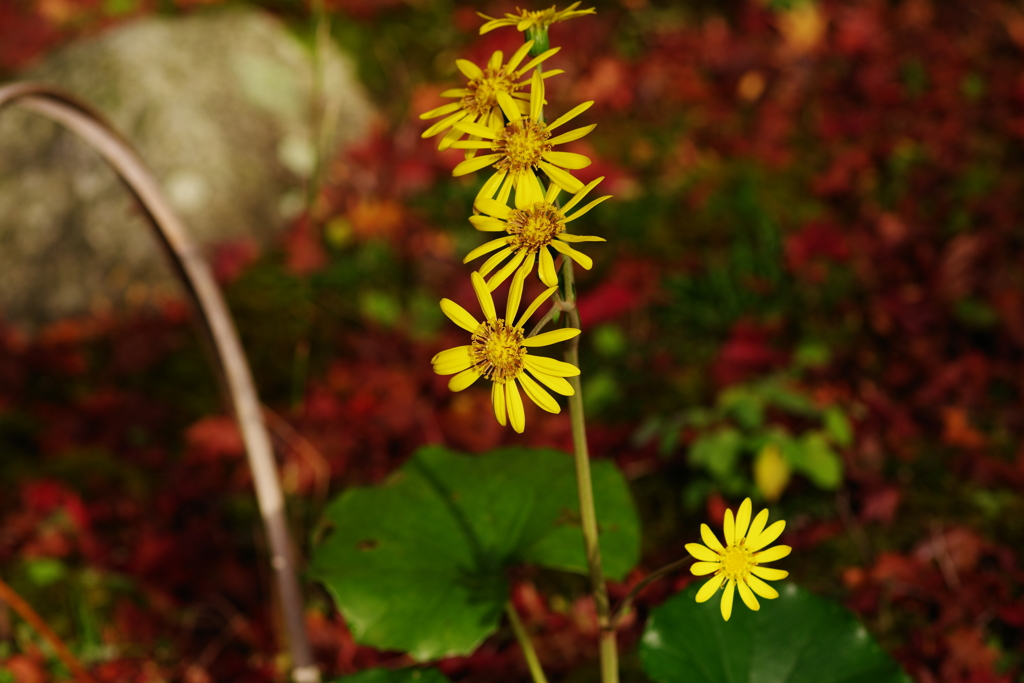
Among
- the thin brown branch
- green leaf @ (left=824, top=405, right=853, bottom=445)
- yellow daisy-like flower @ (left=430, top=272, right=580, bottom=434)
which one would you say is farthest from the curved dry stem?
green leaf @ (left=824, top=405, right=853, bottom=445)

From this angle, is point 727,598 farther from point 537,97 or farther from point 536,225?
point 537,97

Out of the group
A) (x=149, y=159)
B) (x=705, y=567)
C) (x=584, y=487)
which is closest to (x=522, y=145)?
(x=584, y=487)

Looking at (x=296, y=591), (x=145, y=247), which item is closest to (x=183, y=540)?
(x=296, y=591)

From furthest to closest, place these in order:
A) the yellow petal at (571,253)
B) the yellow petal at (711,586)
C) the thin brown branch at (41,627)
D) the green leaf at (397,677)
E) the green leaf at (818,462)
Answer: the green leaf at (818,462), the thin brown branch at (41,627), the green leaf at (397,677), the yellow petal at (711,586), the yellow petal at (571,253)

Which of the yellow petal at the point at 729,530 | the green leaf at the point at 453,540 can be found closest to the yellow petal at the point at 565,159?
the yellow petal at the point at 729,530

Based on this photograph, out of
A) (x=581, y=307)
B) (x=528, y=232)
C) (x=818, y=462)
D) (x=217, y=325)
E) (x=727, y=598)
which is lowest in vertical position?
(x=727, y=598)

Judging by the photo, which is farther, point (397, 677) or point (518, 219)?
point (397, 677)

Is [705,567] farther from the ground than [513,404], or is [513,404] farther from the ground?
[513,404]

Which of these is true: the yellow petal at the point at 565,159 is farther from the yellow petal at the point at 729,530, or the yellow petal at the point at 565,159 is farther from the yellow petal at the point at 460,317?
the yellow petal at the point at 729,530
